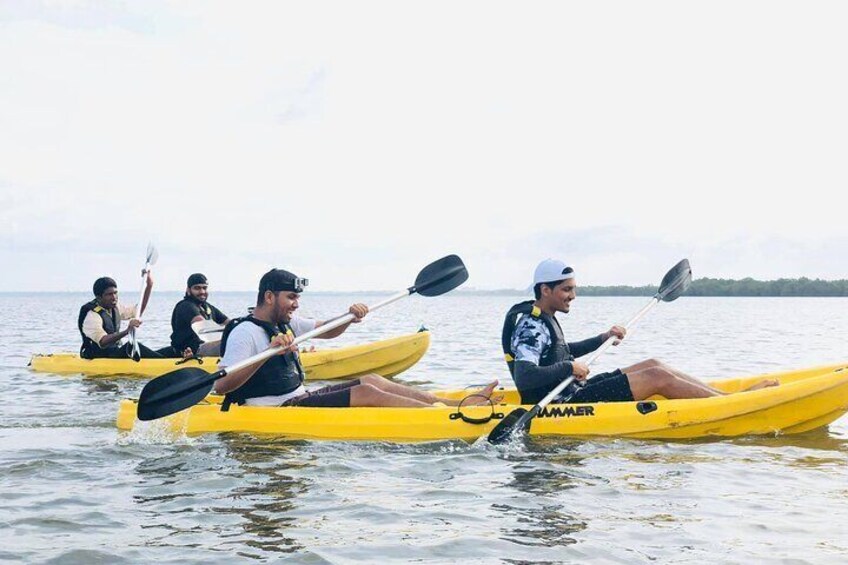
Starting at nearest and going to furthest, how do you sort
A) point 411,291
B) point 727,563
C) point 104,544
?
point 727,563, point 104,544, point 411,291

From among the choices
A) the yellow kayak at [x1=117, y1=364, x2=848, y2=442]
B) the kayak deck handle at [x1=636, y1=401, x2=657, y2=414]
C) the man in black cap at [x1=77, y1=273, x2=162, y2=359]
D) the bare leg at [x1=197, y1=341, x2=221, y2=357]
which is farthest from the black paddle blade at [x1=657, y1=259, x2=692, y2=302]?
Answer: the man in black cap at [x1=77, y1=273, x2=162, y2=359]

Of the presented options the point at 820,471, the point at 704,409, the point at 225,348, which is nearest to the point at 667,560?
the point at 820,471

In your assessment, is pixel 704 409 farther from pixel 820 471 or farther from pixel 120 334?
pixel 120 334

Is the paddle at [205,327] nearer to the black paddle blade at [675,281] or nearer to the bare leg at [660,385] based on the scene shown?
the black paddle blade at [675,281]

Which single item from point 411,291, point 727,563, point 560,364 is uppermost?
point 411,291

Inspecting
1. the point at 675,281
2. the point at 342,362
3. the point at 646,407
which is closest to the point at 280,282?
the point at 646,407

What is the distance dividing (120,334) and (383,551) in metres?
9.11

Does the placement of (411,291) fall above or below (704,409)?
above

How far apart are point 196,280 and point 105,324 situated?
70.6 inches

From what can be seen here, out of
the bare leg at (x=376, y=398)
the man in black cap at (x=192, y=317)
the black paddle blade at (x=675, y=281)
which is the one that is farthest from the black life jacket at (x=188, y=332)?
the black paddle blade at (x=675, y=281)

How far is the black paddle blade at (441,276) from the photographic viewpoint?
30.9 ft

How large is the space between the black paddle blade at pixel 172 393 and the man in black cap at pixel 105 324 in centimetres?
603

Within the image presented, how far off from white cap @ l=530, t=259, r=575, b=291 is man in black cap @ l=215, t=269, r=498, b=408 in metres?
1.09

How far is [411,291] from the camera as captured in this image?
9.23 m
